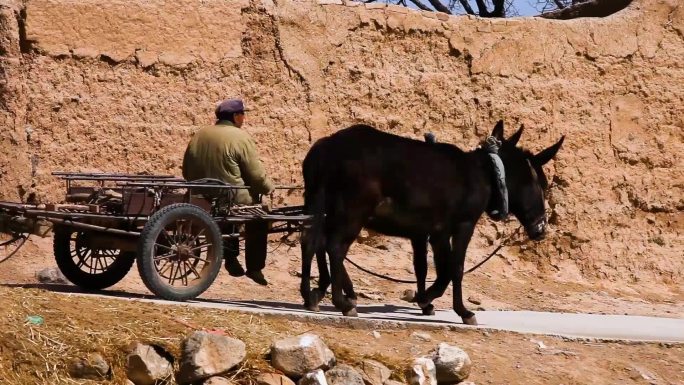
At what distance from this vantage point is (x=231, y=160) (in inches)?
464

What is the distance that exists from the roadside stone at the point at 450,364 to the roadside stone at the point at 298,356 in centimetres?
→ 101

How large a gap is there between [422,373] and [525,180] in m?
3.71

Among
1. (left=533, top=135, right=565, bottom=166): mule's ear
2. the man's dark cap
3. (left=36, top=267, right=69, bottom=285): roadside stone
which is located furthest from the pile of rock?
(left=36, top=267, right=69, bottom=285): roadside stone

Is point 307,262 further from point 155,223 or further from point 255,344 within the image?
point 255,344

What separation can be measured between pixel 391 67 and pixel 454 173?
4031 millimetres

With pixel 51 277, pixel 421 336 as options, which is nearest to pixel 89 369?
pixel 421 336

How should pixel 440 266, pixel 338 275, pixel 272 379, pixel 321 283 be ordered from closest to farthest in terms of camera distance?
pixel 272 379, pixel 338 275, pixel 321 283, pixel 440 266

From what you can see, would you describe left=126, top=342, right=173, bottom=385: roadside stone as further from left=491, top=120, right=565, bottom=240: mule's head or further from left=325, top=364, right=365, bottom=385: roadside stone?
left=491, top=120, right=565, bottom=240: mule's head

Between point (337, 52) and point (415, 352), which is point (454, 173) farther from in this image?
point (337, 52)

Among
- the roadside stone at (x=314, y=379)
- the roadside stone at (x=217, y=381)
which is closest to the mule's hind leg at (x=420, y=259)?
the roadside stone at (x=314, y=379)

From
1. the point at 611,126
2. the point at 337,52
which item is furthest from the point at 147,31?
the point at 611,126

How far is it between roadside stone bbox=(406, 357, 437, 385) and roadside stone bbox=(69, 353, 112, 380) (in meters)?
2.08

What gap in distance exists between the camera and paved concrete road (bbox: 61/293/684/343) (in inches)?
436

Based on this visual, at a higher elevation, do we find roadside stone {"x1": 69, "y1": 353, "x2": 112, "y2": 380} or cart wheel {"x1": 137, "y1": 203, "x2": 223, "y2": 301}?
cart wheel {"x1": 137, "y1": 203, "x2": 223, "y2": 301}
